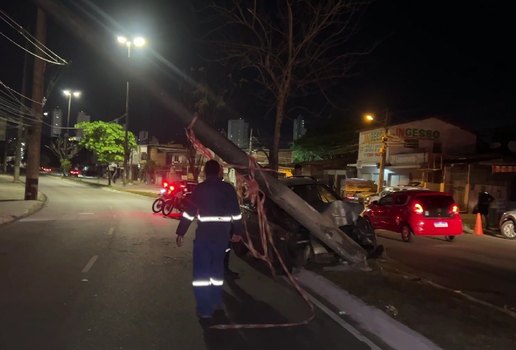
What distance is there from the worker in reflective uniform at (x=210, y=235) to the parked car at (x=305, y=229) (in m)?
3.16

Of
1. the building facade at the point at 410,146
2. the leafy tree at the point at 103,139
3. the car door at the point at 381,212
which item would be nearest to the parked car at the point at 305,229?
the car door at the point at 381,212

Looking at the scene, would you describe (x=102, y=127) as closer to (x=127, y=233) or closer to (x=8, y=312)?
(x=127, y=233)

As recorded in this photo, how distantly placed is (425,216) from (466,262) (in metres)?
3.94

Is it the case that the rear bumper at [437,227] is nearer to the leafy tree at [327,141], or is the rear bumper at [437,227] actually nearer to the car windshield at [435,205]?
the car windshield at [435,205]

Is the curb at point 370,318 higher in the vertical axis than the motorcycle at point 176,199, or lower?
lower

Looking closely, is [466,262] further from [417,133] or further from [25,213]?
[417,133]

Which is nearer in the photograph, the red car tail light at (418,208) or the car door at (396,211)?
the red car tail light at (418,208)

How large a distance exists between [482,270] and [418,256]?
6.69ft

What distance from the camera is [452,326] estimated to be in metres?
6.54

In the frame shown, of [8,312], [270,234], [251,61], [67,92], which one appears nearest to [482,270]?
[270,234]

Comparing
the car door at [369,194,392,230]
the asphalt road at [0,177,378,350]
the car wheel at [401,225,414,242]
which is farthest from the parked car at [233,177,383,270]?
the car door at [369,194,392,230]

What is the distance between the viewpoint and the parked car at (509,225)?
64.6ft

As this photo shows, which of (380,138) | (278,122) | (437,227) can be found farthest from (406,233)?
(380,138)

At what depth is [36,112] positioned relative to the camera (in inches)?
1067
